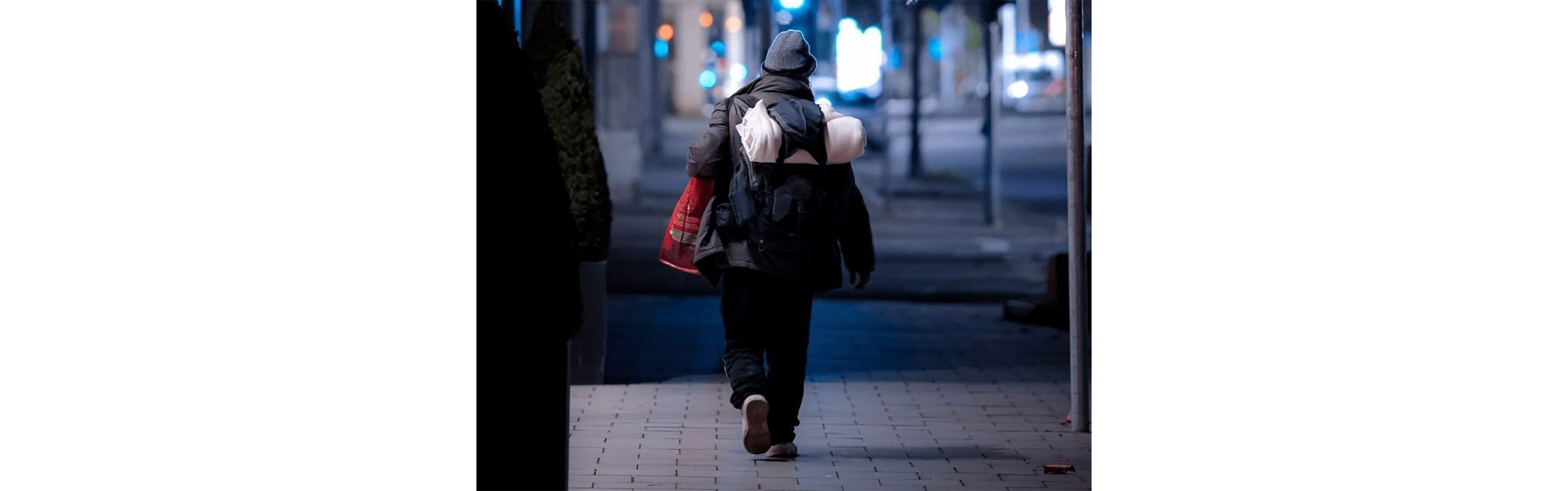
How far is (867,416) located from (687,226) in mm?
1674

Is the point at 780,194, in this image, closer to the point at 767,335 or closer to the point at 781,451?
the point at 767,335

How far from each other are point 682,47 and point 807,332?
6006cm

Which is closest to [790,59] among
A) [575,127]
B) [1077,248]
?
[1077,248]

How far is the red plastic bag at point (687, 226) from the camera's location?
6129 millimetres

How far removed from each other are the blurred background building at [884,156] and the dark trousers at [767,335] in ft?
4.67

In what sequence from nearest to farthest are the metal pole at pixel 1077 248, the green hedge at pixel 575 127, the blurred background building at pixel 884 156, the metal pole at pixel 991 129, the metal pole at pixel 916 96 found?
1. the metal pole at pixel 1077 248
2. the green hedge at pixel 575 127
3. the blurred background building at pixel 884 156
4. the metal pole at pixel 991 129
5. the metal pole at pixel 916 96

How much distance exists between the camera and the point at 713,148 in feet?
19.7

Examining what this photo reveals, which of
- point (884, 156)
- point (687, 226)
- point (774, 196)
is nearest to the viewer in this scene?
point (774, 196)

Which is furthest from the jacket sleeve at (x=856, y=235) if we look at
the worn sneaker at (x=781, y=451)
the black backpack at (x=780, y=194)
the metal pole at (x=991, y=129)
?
the metal pole at (x=991, y=129)

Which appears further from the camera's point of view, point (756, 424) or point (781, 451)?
point (781, 451)

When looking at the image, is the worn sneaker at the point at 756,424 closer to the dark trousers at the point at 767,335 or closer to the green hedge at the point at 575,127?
the dark trousers at the point at 767,335
